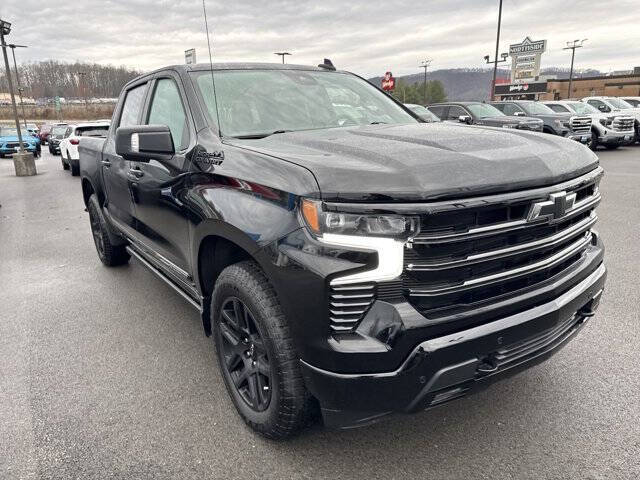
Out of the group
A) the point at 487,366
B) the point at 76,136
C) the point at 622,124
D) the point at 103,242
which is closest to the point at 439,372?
the point at 487,366

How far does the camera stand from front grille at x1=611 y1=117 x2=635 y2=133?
16.5 meters

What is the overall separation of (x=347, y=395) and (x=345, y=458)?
0.62 m

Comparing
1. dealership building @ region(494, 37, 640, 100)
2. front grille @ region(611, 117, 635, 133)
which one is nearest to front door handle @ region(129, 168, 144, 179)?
front grille @ region(611, 117, 635, 133)

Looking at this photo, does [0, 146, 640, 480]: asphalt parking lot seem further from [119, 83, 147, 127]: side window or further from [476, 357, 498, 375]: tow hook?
[119, 83, 147, 127]: side window

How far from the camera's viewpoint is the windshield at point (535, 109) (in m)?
16.9

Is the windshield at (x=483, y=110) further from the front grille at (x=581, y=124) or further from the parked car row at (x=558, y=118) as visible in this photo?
the front grille at (x=581, y=124)

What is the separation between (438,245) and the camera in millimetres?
1795

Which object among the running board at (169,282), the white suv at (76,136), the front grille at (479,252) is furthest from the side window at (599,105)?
the front grille at (479,252)

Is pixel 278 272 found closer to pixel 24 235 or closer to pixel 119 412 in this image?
pixel 119 412

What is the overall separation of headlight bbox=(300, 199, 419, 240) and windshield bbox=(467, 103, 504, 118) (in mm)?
14392

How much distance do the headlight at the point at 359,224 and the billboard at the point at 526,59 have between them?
54965 millimetres

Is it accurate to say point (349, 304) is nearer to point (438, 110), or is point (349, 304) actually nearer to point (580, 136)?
point (438, 110)

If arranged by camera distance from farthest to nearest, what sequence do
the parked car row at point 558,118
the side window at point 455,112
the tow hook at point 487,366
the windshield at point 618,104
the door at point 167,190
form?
the windshield at point 618,104 → the side window at point 455,112 → the parked car row at point 558,118 → the door at point 167,190 → the tow hook at point 487,366

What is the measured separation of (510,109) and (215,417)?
17.1m
